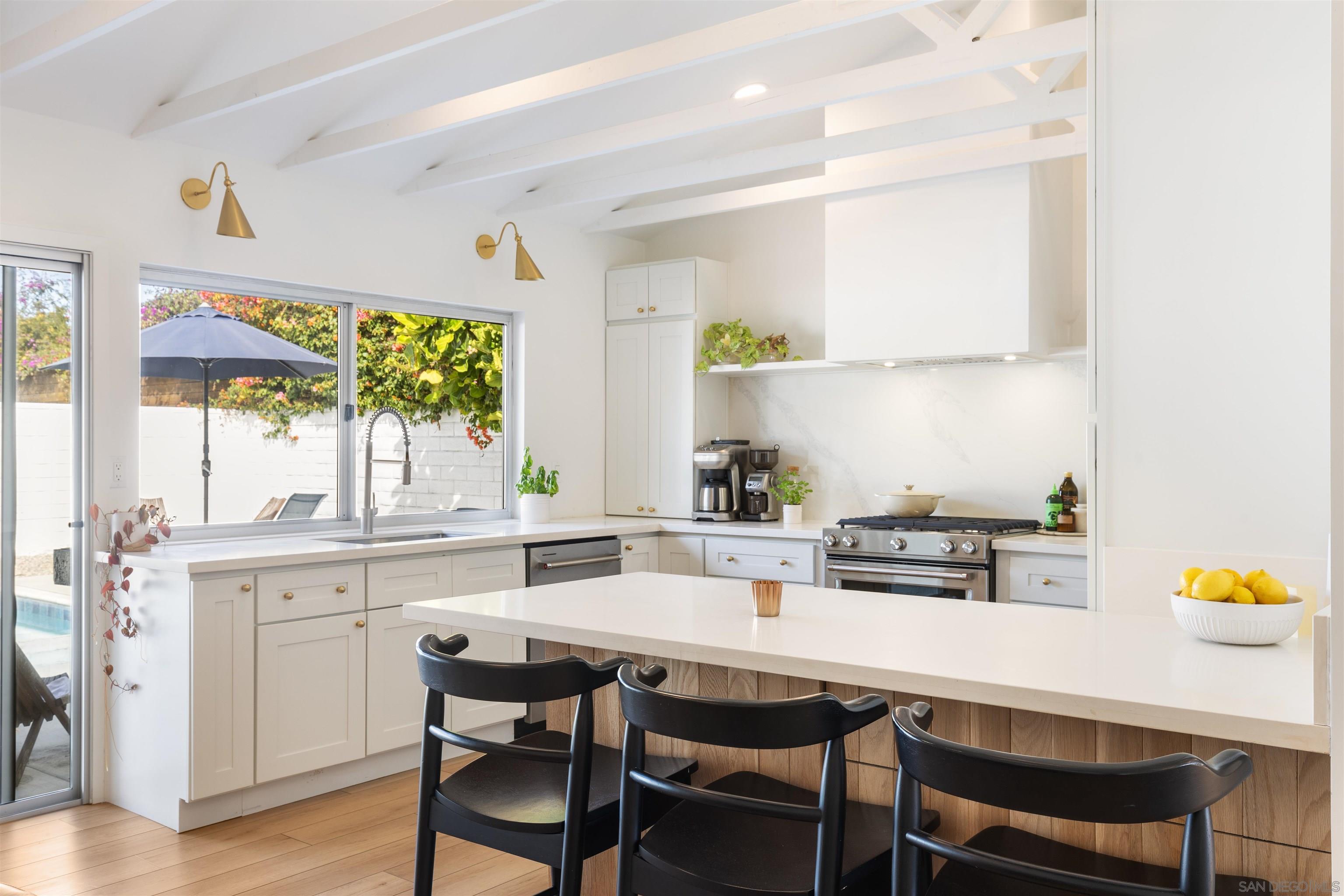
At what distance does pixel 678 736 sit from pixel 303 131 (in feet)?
10.8

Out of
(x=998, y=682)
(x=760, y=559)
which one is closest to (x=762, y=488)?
(x=760, y=559)

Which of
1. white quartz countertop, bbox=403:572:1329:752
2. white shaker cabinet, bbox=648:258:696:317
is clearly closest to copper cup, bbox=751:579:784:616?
white quartz countertop, bbox=403:572:1329:752

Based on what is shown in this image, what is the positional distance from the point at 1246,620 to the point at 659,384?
3776mm

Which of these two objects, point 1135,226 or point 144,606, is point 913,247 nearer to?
point 1135,226

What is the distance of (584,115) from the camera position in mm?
4449

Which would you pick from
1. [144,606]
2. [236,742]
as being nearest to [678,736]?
[236,742]

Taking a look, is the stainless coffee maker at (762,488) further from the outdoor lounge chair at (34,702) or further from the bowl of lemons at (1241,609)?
the bowl of lemons at (1241,609)

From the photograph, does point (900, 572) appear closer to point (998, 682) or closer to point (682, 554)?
point (682, 554)

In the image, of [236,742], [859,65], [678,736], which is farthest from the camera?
[859,65]

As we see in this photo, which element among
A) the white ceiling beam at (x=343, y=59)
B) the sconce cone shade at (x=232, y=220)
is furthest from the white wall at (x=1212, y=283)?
the sconce cone shade at (x=232, y=220)

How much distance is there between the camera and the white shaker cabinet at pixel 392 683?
152 inches

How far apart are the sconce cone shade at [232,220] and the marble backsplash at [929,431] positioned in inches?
110

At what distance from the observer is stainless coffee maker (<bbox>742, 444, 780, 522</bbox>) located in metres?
5.23

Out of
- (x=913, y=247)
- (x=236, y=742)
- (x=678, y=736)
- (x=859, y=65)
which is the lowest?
(x=236, y=742)
